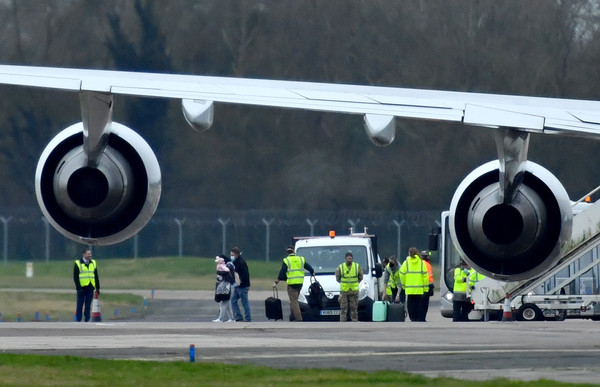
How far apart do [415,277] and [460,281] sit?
2750 millimetres

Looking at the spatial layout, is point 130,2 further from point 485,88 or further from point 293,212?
point 485,88

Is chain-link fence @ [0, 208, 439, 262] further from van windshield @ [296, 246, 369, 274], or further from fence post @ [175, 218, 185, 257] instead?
van windshield @ [296, 246, 369, 274]

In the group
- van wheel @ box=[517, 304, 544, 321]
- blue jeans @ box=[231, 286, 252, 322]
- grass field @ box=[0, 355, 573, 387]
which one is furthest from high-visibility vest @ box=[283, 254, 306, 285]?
grass field @ box=[0, 355, 573, 387]

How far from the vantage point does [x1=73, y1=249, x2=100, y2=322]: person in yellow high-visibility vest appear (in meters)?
25.6

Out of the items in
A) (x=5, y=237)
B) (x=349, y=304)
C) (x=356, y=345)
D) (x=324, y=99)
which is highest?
(x=5, y=237)

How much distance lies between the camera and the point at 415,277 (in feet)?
78.7

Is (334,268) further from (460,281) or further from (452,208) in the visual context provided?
(452,208)

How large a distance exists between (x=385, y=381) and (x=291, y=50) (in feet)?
84.0

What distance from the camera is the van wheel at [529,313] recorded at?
25.5 m

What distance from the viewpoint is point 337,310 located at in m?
25.5

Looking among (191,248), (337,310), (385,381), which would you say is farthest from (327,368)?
(191,248)

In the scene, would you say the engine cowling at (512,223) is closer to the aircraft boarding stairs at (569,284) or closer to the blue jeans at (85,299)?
the aircraft boarding stairs at (569,284)

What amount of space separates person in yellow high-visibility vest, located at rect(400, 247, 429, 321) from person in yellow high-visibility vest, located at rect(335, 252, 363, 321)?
3.02ft

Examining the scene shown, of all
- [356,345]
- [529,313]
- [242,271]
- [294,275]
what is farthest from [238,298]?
[356,345]
